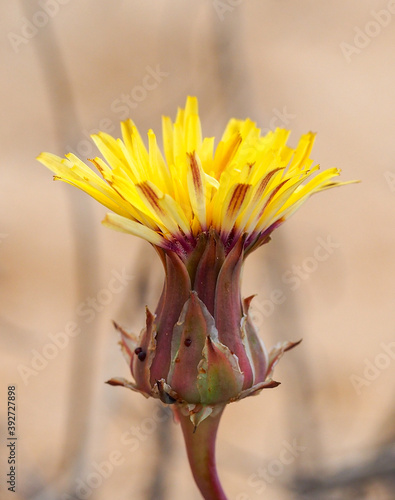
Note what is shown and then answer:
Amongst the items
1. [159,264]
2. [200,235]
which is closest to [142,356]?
[200,235]

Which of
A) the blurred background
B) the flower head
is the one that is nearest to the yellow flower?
the flower head

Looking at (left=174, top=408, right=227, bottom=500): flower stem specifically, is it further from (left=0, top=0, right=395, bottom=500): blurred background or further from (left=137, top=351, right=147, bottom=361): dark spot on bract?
(left=0, top=0, right=395, bottom=500): blurred background

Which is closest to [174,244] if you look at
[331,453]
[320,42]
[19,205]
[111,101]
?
[331,453]

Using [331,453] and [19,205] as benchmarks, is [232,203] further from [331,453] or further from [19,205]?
[19,205]

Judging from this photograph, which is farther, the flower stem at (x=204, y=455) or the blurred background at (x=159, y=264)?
the blurred background at (x=159, y=264)

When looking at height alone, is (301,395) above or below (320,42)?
below

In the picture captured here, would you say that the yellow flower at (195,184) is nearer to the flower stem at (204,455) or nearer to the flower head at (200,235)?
the flower head at (200,235)

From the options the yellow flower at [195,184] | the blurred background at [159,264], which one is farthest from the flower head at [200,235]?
the blurred background at [159,264]
